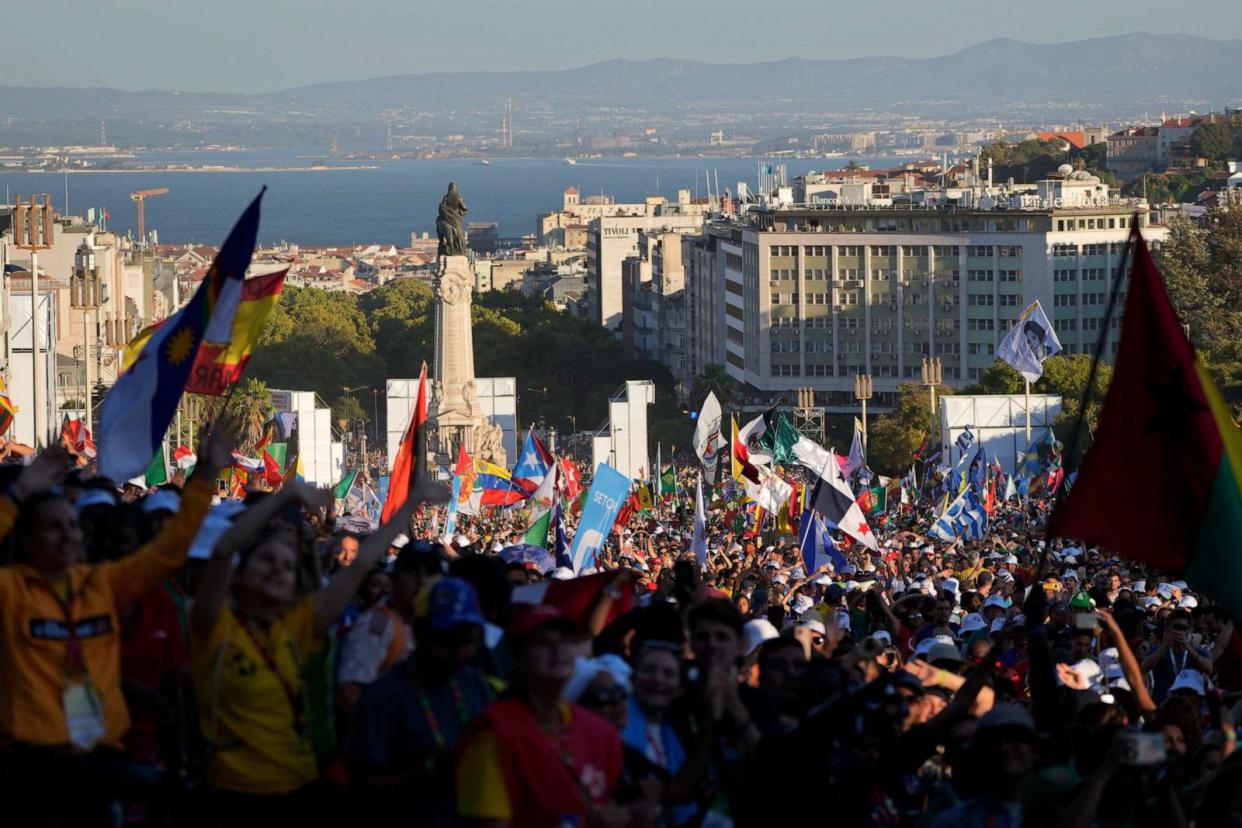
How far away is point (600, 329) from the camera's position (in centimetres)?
13288

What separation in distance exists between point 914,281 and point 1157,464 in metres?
106

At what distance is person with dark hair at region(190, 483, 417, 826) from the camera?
7.89 metres

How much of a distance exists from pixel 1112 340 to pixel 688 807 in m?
105

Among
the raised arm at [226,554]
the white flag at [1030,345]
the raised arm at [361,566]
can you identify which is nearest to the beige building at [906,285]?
the white flag at [1030,345]

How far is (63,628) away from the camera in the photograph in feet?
26.2

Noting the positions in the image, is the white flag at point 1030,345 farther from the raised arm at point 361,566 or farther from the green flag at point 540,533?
the raised arm at point 361,566

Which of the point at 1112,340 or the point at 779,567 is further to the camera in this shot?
the point at 1112,340

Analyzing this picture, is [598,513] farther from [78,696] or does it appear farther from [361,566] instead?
[78,696]

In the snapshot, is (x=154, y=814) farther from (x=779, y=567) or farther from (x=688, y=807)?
(x=779, y=567)

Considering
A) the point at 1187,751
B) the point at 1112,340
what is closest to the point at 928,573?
the point at 1187,751

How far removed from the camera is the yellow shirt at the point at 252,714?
789 cm

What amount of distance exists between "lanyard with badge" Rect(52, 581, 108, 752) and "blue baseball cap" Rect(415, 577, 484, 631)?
3.31 ft

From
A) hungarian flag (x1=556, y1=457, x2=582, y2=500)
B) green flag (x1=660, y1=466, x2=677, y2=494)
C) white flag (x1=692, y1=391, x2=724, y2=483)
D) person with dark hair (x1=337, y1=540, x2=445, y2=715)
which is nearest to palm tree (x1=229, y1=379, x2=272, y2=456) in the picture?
white flag (x1=692, y1=391, x2=724, y2=483)

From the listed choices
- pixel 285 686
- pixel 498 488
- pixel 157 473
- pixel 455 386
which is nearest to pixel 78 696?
pixel 285 686
